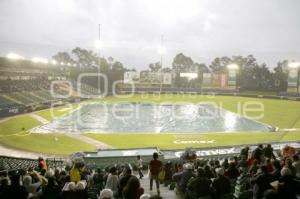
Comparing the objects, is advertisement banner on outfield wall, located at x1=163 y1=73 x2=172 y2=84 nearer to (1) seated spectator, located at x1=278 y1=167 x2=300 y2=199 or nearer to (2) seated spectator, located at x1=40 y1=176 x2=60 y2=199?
(2) seated spectator, located at x1=40 y1=176 x2=60 y2=199

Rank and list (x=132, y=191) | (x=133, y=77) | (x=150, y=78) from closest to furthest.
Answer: (x=132, y=191) < (x=150, y=78) < (x=133, y=77)

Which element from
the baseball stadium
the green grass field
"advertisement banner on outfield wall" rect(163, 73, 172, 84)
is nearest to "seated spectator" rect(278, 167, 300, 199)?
the baseball stadium

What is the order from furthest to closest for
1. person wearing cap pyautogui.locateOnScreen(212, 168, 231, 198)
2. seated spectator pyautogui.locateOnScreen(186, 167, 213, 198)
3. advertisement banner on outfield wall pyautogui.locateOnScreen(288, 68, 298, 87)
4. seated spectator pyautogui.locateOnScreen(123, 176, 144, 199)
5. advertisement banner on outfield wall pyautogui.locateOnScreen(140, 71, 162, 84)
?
advertisement banner on outfield wall pyautogui.locateOnScreen(140, 71, 162, 84), advertisement banner on outfield wall pyautogui.locateOnScreen(288, 68, 298, 87), person wearing cap pyautogui.locateOnScreen(212, 168, 231, 198), seated spectator pyautogui.locateOnScreen(186, 167, 213, 198), seated spectator pyautogui.locateOnScreen(123, 176, 144, 199)

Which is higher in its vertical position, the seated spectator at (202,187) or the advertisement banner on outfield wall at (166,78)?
the advertisement banner on outfield wall at (166,78)

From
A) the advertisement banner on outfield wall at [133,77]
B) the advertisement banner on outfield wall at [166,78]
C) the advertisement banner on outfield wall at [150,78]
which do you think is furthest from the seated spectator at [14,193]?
the advertisement banner on outfield wall at [166,78]

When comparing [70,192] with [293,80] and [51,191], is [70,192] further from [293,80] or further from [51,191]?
[293,80]

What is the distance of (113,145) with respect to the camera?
3541 centimetres

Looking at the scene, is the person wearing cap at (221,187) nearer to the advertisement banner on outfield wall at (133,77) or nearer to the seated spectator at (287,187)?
the seated spectator at (287,187)

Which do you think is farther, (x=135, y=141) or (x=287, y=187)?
(x=135, y=141)

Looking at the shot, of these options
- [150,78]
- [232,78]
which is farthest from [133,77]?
[232,78]

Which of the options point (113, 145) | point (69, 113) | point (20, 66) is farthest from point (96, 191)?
point (20, 66)

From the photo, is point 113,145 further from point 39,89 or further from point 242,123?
point 39,89

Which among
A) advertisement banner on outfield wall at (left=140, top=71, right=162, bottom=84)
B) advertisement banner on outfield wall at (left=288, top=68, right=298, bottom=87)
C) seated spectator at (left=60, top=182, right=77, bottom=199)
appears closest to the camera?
seated spectator at (left=60, top=182, right=77, bottom=199)

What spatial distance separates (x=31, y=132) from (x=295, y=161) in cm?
3657
